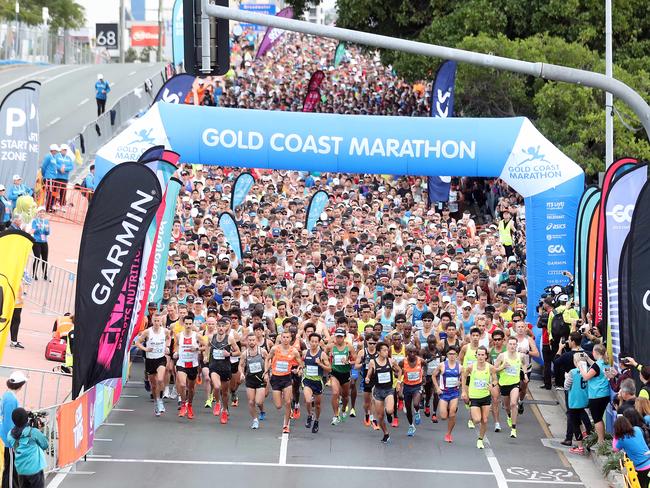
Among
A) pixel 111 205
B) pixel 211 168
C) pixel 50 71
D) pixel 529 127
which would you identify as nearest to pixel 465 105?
pixel 211 168

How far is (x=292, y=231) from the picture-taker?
2903 cm

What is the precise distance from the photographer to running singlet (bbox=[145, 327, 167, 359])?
19.3ft

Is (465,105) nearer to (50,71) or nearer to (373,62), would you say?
(373,62)

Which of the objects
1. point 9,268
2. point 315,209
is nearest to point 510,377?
point 9,268

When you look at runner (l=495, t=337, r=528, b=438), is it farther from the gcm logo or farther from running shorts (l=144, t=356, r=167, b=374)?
running shorts (l=144, t=356, r=167, b=374)

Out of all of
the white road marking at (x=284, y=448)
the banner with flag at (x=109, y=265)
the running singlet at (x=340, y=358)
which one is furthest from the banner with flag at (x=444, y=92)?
the banner with flag at (x=109, y=265)

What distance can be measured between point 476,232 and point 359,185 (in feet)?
18.1

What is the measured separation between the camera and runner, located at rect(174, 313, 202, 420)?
762 inches

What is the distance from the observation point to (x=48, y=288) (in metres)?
25.5

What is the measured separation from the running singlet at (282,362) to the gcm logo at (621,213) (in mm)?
5032

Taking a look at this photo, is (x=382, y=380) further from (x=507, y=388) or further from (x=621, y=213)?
(x=621, y=213)

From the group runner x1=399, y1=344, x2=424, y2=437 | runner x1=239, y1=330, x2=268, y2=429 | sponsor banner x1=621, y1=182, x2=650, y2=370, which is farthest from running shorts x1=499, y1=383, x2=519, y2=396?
runner x1=239, y1=330, x2=268, y2=429

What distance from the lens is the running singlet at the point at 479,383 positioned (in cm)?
1830

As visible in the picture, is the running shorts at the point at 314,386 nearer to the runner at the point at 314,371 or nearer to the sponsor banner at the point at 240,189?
the runner at the point at 314,371
